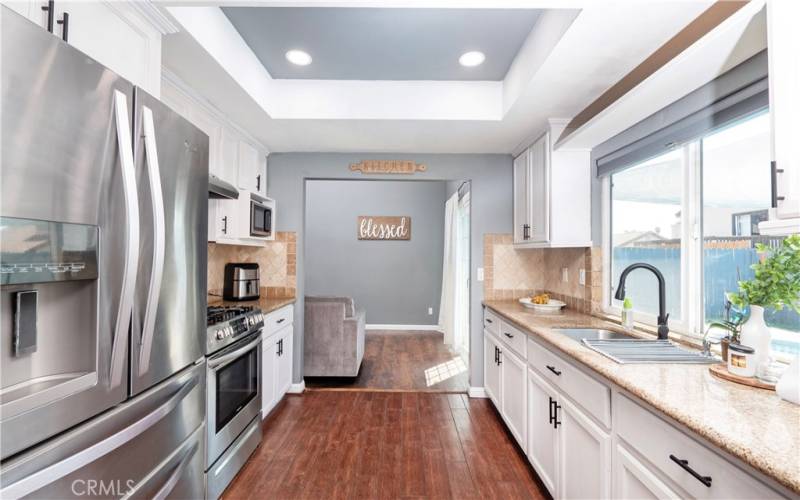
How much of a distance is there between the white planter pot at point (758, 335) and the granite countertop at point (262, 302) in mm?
2560

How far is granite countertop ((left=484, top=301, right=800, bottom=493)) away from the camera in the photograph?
2.56ft

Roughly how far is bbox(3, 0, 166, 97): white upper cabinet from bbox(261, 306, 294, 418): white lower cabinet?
173 centimetres

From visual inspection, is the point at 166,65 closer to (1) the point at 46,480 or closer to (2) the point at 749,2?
(1) the point at 46,480

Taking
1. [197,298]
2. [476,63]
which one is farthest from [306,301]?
[476,63]

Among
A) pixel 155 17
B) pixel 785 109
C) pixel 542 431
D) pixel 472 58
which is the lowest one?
pixel 542 431

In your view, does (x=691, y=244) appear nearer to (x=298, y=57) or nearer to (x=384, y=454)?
(x=384, y=454)

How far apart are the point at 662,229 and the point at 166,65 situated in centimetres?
293

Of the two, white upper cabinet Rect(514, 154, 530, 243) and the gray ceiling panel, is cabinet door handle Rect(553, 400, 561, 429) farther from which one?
the gray ceiling panel

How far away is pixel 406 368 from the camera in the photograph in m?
4.16

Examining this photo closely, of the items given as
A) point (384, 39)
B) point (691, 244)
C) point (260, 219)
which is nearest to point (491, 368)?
→ point (691, 244)

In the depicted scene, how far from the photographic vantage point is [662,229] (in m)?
2.09

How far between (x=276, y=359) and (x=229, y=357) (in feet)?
3.26

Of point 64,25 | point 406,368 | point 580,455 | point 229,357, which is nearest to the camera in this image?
point 64,25

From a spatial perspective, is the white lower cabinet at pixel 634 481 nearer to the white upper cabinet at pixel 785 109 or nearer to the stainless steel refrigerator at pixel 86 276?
the white upper cabinet at pixel 785 109
